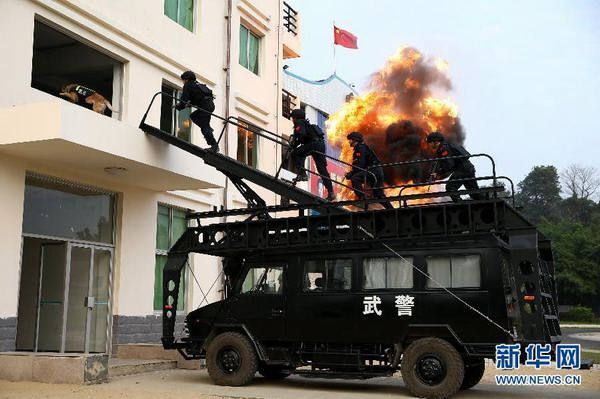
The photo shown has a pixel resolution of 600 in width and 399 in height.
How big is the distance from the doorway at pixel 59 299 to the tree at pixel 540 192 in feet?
290

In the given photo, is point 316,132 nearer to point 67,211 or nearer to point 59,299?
point 67,211

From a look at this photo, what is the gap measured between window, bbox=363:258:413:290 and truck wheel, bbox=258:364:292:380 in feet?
8.01

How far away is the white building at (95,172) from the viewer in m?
12.1

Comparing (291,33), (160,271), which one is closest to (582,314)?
(291,33)

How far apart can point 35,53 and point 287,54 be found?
39.2 ft

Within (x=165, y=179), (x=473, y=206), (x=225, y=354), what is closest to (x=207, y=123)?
(x=165, y=179)

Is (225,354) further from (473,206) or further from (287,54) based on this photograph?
(287,54)

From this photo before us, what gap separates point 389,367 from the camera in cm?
1034

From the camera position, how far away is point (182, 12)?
58.0ft

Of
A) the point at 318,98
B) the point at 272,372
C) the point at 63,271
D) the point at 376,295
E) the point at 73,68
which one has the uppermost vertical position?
the point at 318,98

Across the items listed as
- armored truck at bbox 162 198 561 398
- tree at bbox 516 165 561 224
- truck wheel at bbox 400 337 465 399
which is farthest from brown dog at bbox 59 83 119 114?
tree at bbox 516 165 561 224

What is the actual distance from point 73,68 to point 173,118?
2704 millimetres

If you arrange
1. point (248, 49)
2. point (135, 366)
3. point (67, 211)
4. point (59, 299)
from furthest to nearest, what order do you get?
point (248, 49)
point (67, 211)
point (59, 299)
point (135, 366)

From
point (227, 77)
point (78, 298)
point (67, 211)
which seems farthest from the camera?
point (227, 77)
